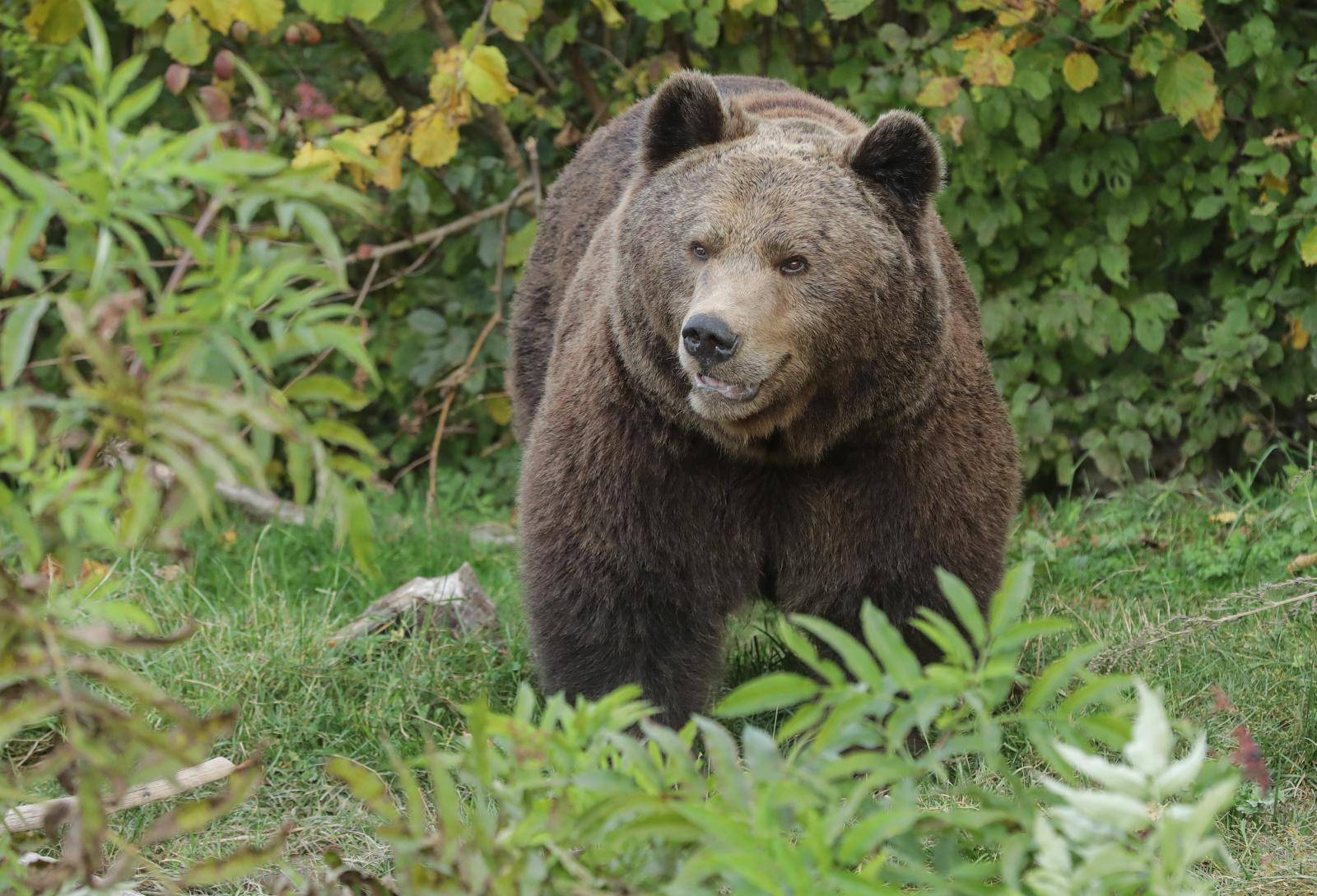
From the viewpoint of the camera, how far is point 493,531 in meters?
6.92

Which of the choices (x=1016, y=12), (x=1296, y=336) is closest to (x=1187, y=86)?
(x=1016, y=12)

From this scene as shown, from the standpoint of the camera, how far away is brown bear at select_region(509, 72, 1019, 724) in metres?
3.83

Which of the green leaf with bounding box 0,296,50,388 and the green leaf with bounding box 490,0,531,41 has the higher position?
the green leaf with bounding box 490,0,531,41

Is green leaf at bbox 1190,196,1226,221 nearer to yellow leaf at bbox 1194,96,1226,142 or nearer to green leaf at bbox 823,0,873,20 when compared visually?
yellow leaf at bbox 1194,96,1226,142

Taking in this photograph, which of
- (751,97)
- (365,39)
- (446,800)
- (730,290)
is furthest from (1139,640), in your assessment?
(365,39)

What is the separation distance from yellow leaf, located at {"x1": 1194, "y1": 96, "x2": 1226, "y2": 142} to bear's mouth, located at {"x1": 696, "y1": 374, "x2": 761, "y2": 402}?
3.20 m

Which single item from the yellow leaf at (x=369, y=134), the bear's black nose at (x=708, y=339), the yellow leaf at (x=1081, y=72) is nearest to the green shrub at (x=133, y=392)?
the bear's black nose at (x=708, y=339)

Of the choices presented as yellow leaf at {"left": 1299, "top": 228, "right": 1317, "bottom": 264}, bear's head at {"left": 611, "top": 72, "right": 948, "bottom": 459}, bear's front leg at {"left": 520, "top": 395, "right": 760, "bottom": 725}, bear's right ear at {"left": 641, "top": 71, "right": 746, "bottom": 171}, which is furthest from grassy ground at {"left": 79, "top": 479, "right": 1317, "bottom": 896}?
bear's right ear at {"left": 641, "top": 71, "right": 746, "bottom": 171}

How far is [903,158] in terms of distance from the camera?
3.98 meters

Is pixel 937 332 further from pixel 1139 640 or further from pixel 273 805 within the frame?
pixel 273 805

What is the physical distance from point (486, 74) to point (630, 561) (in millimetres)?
2745

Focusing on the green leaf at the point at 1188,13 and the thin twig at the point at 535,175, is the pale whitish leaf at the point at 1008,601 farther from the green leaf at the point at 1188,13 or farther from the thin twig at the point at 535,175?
the thin twig at the point at 535,175

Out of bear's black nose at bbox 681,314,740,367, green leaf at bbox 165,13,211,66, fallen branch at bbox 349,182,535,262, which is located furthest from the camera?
fallen branch at bbox 349,182,535,262

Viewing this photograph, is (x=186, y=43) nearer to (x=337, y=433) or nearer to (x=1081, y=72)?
(x=1081, y=72)
